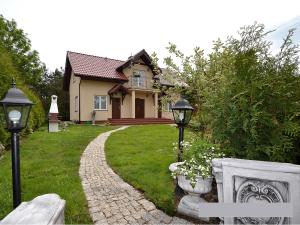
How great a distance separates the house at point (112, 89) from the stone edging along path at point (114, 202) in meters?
14.4

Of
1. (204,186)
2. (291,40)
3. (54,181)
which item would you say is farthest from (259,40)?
(54,181)

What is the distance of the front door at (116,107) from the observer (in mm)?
21514

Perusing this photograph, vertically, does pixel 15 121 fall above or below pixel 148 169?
above

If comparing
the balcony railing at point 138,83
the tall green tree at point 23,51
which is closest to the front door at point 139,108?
the balcony railing at point 138,83

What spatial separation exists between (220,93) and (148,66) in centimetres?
1976

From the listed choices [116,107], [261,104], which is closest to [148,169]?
[261,104]

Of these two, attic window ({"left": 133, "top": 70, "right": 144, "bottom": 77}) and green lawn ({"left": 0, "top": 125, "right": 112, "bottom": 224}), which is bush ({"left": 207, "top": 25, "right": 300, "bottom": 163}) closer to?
green lawn ({"left": 0, "top": 125, "right": 112, "bottom": 224})

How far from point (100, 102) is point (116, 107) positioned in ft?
5.16

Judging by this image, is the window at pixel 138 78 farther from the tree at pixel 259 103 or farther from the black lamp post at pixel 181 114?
the tree at pixel 259 103

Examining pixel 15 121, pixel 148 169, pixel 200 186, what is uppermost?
pixel 15 121

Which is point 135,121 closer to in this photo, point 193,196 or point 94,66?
point 94,66

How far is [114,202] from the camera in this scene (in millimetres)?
3891

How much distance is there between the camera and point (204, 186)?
3.35 m

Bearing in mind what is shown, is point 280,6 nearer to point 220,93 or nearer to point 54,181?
point 220,93
